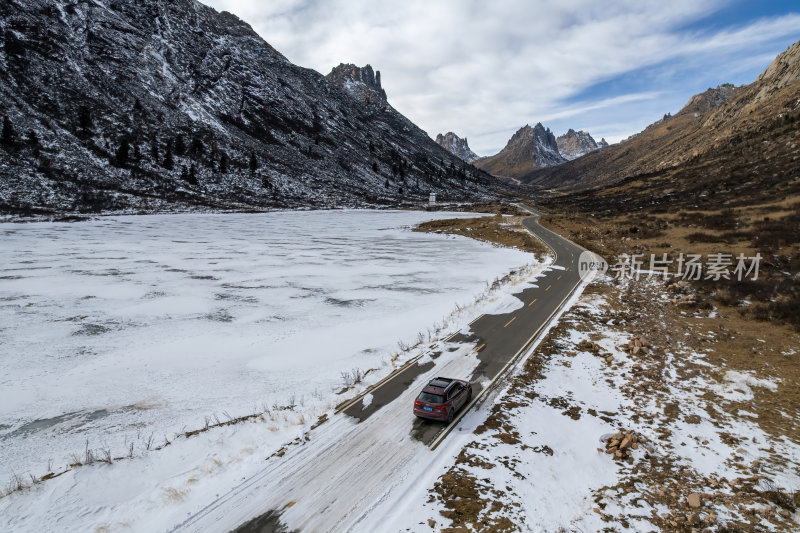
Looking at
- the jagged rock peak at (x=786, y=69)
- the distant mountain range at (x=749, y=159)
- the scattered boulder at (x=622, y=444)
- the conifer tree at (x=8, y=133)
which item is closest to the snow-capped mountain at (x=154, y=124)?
the conifer tree at (x=8, y=133)

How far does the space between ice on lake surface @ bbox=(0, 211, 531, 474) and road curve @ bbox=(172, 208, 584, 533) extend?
2.37 m

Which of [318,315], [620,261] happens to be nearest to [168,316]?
[318,315]

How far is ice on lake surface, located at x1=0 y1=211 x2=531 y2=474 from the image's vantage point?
13.3 meters

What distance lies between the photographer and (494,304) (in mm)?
27000

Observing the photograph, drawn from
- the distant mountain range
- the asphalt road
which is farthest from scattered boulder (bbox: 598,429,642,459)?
the distant mountain range

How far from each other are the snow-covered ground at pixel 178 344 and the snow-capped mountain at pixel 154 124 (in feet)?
148

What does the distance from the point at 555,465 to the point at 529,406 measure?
3.25 m

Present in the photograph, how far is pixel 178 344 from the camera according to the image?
18844mm

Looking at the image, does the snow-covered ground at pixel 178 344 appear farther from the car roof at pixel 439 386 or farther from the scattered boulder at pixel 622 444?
the scattered boulder at pixel 622 444

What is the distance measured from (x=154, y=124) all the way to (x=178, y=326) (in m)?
113

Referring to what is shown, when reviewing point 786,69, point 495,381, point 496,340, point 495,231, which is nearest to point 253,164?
point 495,231

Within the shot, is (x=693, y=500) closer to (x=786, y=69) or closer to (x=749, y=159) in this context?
(x=749, y=159)

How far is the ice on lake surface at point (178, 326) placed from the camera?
43.5ft

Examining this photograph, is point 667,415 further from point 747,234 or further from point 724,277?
point 747,234
